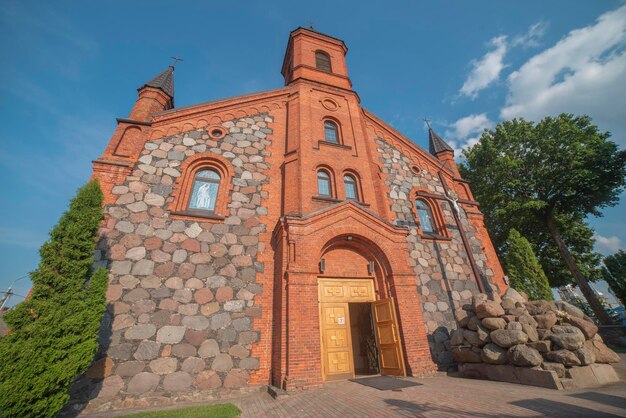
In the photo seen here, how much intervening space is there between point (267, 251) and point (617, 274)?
22770 mm

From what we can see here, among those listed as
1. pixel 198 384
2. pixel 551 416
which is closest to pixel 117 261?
pixel 198 384

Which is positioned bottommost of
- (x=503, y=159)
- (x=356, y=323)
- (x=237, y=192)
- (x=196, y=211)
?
(x=356, y=323)

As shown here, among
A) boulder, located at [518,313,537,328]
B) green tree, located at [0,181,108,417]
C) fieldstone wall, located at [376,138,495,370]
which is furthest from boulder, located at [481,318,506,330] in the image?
green tree, located at [0,181,108,417]

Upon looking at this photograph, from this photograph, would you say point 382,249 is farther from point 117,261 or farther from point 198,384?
point 117,261

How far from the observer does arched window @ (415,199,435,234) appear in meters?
11.5

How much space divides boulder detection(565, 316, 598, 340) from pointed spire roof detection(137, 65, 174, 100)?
15.2 m

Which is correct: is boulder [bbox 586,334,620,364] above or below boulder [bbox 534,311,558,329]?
below

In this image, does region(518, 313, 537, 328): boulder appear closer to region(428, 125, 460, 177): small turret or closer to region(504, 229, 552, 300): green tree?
region(504, 229, 552, 300): green tree

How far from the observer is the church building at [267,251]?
6516 mm

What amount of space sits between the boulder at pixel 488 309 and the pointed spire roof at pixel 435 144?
9.28 meters

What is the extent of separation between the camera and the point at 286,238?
761cm

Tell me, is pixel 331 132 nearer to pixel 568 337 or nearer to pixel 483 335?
pixel 483 335

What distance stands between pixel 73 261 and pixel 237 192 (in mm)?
4597

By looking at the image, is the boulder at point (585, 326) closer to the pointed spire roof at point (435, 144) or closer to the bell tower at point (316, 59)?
the pointed spire roof at point (435, 144)
